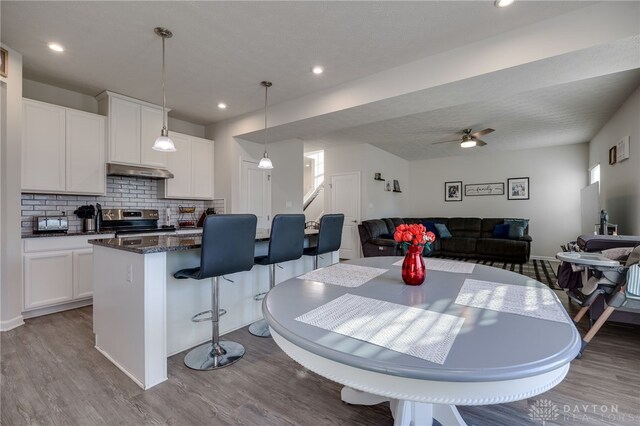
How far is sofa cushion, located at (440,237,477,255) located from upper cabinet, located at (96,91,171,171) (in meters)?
6.05

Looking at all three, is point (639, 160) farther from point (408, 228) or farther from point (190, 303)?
point (190, 303)

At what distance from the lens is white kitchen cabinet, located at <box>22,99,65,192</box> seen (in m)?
3.07

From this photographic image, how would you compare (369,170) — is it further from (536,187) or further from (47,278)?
(47,278)

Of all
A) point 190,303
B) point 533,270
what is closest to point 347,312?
point 190,303

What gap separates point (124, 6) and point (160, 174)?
2.28 meters

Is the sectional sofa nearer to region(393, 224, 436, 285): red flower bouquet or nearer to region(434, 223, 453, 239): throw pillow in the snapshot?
region(434, 223, 453, 239): throw pillow

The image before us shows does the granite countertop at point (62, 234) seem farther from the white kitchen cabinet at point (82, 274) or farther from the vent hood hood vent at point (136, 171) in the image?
the vent hood hood vent at point (136, 171)

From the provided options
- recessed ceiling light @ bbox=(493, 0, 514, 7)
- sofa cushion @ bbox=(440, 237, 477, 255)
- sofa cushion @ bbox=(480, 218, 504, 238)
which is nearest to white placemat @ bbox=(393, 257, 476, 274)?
recessed ceiling light @ bbox=(493, 0, 514, 7)

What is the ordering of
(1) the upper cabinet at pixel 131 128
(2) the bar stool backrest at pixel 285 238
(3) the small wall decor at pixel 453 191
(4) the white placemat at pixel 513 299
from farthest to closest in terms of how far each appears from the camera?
(3) the small wall decor at pixel 453 191 → (1) the upper cabinet at pixel 131 128 → (2) the bar stool backrest at pixel 285 238 → (4) the white placemat at pixel 513 299

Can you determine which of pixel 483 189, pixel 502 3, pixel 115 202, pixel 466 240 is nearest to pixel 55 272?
pixel 115 202

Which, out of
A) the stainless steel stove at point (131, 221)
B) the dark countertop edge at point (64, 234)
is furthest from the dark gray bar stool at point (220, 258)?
the stainless steel stove at point (131, 221)

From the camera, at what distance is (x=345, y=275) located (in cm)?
165

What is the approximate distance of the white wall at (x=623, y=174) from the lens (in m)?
3.34

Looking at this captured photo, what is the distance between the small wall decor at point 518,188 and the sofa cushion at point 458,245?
1689mm
